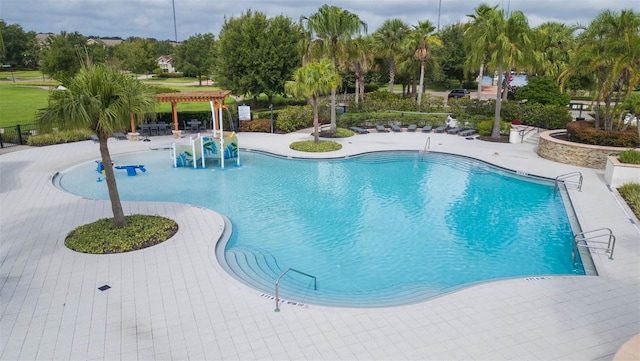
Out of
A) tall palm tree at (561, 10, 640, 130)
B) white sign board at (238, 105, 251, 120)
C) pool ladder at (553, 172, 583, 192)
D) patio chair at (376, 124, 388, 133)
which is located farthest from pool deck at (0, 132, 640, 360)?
patio chair at (376, 124, 388, 133)

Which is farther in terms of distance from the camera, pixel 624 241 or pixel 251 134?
pixel 251 134

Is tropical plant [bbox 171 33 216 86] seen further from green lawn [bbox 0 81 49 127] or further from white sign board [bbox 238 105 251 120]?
white sign board [bbox 238 105 251 120]

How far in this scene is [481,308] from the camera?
28.8 ft

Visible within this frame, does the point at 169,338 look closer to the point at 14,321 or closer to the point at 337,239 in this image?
the point at 14,321

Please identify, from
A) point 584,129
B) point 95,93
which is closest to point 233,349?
point 95,93

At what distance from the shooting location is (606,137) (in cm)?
2125

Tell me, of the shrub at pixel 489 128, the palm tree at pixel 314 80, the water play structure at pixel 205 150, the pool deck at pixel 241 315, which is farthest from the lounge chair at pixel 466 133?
the pool deck at pixel 241 315

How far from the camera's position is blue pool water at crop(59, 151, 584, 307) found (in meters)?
11.1

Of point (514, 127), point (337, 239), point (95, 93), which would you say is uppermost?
point (95, 93)

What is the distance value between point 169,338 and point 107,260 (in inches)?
159

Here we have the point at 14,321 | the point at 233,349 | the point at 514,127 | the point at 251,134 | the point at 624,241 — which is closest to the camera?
the point at 233,349

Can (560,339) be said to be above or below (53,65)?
below

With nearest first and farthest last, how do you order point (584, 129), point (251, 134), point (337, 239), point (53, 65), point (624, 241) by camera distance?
point (624, 241) < point (337, 239) < point (584, 129) < point (251, 134) < point (53, 65)

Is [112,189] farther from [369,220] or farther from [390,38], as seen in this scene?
[390,38]
